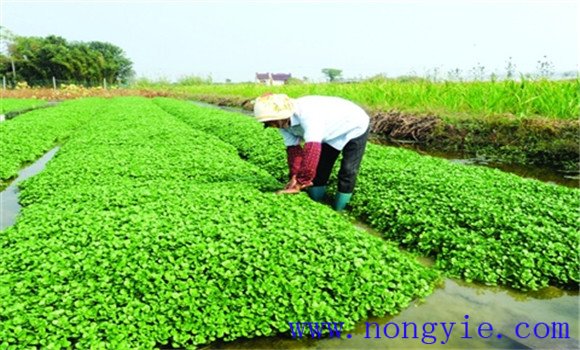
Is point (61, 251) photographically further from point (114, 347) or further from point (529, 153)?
point (529, 153)

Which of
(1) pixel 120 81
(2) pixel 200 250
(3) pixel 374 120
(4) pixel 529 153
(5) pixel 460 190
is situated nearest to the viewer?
(2) pixel 200 250

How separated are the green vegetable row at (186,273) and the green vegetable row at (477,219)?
62 cm

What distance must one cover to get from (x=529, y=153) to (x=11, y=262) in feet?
31.0

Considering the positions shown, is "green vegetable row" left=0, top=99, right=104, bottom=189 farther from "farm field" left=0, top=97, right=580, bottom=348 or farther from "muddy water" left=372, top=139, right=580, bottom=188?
"muddy water" left=372, top=139, right=580, bottom=188

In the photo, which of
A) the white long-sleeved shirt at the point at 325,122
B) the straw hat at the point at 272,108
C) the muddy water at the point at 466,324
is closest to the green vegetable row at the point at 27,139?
the straw hat at the point at 272,108

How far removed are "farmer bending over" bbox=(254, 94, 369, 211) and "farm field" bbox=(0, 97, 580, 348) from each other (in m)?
0.46

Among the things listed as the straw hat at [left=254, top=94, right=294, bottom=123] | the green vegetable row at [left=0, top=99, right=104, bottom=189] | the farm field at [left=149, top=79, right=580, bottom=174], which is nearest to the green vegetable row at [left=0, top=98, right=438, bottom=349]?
the straw hat at [left=254, top=94, right=294, bottom=123]

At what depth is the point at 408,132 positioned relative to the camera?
12078mm

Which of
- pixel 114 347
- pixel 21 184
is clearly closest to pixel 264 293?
pixel 114 347

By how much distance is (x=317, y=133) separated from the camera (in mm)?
4738

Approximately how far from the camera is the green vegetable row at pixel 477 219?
13.8 feet

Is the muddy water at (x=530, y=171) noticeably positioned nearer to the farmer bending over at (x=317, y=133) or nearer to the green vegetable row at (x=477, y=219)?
the green vegetable row at (x=477, y=219)

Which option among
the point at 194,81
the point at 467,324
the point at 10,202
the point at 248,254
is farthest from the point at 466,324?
the point at 194,81

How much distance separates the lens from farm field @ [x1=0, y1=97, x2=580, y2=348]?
338cm
